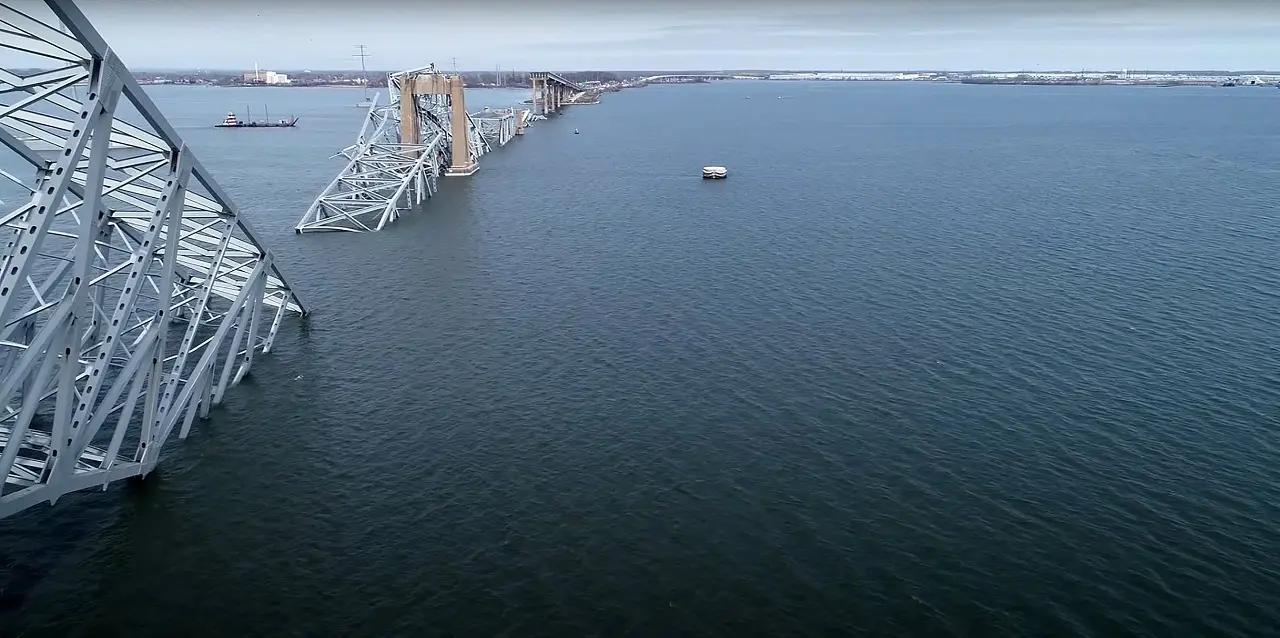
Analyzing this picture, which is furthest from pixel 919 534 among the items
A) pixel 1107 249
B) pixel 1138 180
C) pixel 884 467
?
pixel 1138 180

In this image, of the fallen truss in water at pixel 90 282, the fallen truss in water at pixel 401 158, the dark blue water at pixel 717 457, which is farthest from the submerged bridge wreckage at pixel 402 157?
the fallen truss in water at pixel 90 282

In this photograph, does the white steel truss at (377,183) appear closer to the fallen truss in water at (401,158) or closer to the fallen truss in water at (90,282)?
the fallen truss in water at (401,158)

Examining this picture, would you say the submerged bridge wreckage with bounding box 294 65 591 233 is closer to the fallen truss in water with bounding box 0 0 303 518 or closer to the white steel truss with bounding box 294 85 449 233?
the white steel truss with bounding box 294 85 449 233

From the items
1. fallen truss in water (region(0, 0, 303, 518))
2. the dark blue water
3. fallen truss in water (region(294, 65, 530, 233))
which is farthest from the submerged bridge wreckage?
fallen truss in water (region(0, 0, 303, 518))

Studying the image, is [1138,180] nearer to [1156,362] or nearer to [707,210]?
[707,210]

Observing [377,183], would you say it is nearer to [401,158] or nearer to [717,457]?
[401,158]

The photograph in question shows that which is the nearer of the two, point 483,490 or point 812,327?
point 483,490

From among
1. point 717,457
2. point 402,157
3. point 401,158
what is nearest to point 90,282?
point 717,457
